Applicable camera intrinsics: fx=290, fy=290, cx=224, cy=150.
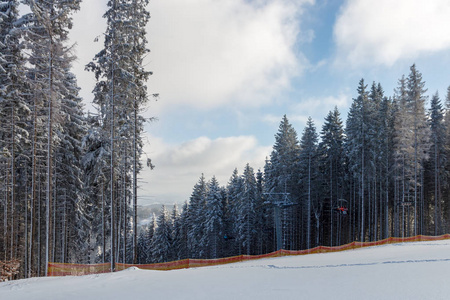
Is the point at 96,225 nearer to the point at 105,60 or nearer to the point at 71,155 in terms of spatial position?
the point at 71,155

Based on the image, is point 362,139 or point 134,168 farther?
point 362,139

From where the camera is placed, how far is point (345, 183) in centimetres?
4084

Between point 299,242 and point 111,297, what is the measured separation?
135ft

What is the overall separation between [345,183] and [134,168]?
1247 inches

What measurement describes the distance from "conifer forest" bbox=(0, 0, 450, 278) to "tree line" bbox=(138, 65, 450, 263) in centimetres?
20

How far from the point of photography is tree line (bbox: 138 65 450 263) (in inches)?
1356

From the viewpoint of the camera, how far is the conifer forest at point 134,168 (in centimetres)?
1894

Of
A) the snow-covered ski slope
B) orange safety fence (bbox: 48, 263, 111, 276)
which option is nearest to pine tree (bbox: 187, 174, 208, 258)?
orange safety fence (bbox: 48, 263, 111, 276)

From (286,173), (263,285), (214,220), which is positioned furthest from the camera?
(214,220)

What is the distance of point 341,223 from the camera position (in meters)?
44.0

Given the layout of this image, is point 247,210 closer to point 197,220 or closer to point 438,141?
point 197,220

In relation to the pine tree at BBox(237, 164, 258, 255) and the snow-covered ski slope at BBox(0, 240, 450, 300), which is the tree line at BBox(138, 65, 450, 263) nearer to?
the pine tree at BBox(237, 164, 258, 255)

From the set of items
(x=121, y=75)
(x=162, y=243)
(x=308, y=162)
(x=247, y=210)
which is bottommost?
(x=162, y=243)

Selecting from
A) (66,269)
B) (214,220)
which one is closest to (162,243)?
(214,220)
